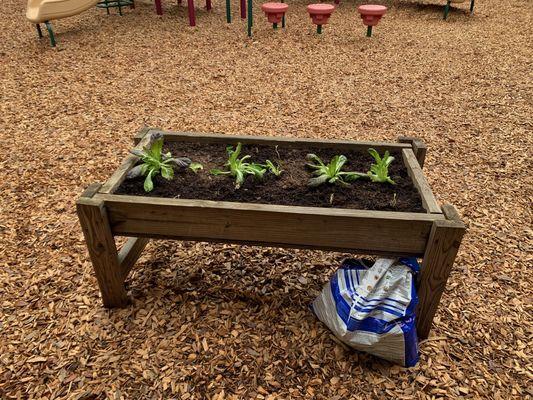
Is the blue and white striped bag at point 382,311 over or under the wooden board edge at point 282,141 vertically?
under

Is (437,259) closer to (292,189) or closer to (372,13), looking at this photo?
(292,189)

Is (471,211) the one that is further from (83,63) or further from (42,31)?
(42,31)

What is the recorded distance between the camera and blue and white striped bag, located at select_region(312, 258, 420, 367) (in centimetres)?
181

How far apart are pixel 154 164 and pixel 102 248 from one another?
1.67 ft

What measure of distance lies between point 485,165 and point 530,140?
2.72ft

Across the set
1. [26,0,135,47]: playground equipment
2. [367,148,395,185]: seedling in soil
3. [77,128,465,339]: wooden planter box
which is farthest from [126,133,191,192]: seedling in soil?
[26,0,135,47]: playground equipment

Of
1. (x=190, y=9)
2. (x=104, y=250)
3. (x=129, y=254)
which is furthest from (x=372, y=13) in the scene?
(x=104, y=250)

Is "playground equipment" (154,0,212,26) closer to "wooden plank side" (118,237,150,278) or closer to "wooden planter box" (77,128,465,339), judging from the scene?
"wooden plank side" (118,237,150,278)

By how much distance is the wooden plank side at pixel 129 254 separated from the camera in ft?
7.09

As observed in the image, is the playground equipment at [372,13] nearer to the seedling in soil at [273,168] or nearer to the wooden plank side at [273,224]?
the seedling in soil at [273,168]

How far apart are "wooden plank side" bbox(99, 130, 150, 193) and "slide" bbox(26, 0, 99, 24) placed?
5.49m

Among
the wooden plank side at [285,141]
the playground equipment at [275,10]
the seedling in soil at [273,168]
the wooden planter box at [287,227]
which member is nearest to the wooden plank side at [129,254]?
the wooden planter box at [287,227]

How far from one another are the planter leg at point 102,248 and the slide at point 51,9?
5.98 metres

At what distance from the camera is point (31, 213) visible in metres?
2.97
